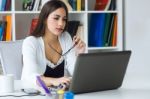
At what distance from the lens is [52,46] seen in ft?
8.11

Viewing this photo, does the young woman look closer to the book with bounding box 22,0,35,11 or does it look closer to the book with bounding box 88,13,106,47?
the book with bounding box 22,0,35,11

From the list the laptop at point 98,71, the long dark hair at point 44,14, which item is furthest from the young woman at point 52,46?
the laptop at point 98,71

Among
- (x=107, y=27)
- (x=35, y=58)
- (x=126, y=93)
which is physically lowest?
(x=126, y=93)

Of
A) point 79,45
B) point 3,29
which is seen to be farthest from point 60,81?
point 3,29

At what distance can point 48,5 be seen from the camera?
2459 millimetres

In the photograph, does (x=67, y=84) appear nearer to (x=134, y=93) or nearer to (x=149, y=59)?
(x=134, y=93)

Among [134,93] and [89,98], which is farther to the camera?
[134,93]

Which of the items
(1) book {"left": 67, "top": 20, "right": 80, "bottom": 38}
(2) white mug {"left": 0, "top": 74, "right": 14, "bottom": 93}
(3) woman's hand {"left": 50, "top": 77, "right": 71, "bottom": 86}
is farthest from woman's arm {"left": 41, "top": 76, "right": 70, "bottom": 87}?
(1) book {"left": 67, "top": 20, "right": 80, "bottom": 38}

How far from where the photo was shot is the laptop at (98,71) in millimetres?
1611

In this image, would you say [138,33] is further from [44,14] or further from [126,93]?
[126,93]

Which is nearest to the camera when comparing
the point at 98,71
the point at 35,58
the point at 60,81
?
the point at 98,71

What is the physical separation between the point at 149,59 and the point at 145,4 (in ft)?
1.94

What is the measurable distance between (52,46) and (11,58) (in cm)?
31

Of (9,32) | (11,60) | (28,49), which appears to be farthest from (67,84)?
(9,32)
